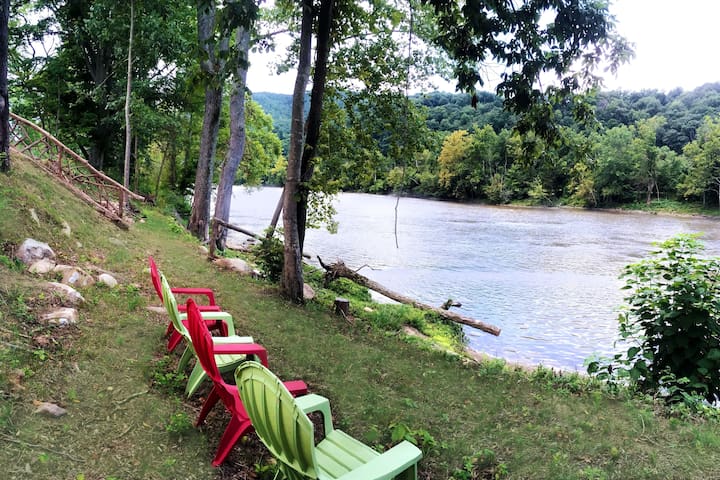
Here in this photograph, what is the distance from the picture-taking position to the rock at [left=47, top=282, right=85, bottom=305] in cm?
484

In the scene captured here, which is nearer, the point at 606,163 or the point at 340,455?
the point at 340,455

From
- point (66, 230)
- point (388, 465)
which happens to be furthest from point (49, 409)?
point (66, 230)

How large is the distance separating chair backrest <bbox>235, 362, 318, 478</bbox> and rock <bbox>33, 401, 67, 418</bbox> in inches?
60.5

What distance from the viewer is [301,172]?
774 centimetres

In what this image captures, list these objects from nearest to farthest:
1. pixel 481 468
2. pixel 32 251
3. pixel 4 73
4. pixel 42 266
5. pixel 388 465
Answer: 1. pixel 388 465
2. pixel 481 468
3. pixel 42 266
4. pixel 32 251
5. pixel 4 73

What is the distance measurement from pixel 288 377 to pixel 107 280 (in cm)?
291

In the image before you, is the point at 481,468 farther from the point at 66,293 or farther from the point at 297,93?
the point at 297,93

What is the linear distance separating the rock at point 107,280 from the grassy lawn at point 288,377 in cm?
11

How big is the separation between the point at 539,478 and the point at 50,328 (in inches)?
160

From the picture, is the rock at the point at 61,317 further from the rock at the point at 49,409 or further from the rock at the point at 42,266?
the rock at the point at 49,409

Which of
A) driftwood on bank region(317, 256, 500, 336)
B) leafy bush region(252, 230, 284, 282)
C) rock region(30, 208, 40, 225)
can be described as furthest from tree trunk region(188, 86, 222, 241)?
rock region(30, 208, 40, 225)

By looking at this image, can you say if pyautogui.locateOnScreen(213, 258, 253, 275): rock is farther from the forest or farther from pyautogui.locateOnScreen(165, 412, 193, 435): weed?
pyautogui.locateOnScreen(165, 412, 193, 435): weed

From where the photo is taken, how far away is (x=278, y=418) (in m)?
2.23

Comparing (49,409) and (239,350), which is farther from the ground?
(239,350)
